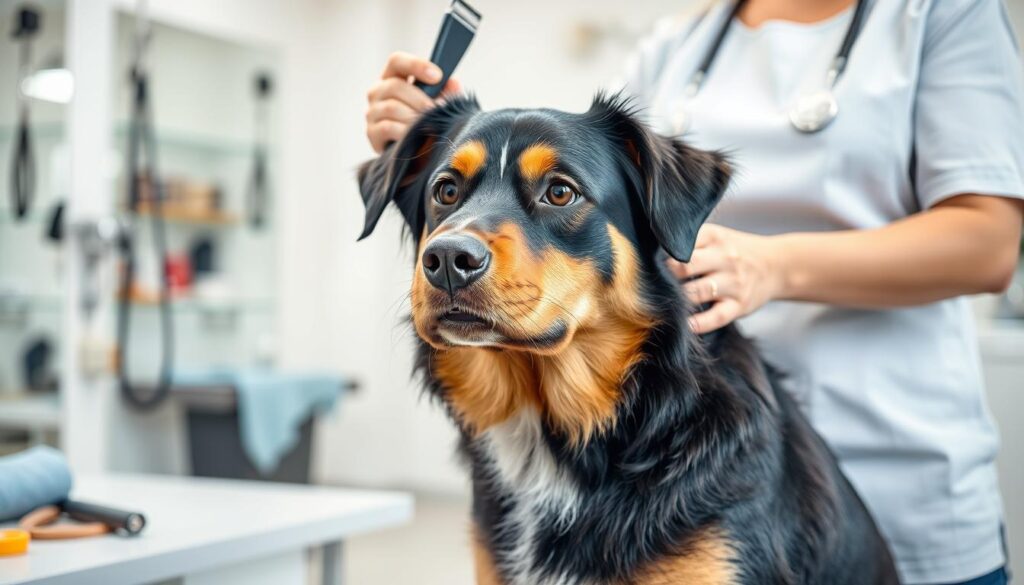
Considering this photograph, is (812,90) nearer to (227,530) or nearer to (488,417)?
(488,417)

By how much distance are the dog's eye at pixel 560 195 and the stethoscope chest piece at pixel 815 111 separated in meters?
0.38

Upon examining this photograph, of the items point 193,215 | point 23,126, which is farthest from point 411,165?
point 193,215

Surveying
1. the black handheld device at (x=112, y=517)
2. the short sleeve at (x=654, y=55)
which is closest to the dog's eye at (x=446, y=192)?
the short sleeve at (x=654, y=55)

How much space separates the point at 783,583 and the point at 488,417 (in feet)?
1.45

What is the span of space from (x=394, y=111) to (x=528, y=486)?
603 millimetres

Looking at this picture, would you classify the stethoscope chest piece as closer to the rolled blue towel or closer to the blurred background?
the blurred background

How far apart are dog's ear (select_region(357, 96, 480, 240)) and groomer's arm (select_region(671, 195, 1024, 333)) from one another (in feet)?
1.30

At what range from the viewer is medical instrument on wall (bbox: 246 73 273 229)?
5090 mm

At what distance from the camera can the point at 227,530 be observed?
55.0 inches

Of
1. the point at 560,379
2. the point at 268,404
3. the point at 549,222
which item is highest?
the point at 549,222

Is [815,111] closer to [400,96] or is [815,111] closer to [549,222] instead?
[549,222]

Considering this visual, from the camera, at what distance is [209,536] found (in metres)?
1.35

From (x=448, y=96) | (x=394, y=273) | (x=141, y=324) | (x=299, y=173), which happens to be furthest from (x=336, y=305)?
(x=448, y=96)

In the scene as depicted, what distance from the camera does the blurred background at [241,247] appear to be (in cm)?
368
